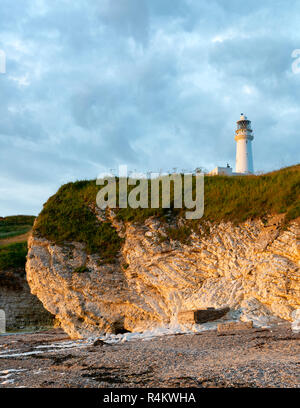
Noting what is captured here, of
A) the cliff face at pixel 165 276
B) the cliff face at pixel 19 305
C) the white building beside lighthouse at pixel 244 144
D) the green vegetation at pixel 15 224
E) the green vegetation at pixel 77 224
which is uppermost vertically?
the white building beside lighthouse at pixel 244 144

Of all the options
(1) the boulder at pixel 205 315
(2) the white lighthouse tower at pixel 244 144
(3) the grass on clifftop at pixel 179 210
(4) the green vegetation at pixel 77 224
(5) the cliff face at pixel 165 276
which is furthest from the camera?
(2) the white lighthouse tower at pixel 244 144

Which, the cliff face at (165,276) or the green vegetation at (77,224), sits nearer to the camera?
the cliff face at (165,276)

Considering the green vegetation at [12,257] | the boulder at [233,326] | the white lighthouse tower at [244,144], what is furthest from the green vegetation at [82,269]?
the white lighthouse tower at [244,144]

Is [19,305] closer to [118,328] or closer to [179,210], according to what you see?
[118,328]

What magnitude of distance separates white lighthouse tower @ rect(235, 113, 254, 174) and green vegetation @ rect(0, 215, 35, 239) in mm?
30857

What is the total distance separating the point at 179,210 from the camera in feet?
58.0

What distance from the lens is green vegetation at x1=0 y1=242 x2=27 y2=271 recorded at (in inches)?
1205

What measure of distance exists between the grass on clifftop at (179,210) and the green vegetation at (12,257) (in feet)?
41.1

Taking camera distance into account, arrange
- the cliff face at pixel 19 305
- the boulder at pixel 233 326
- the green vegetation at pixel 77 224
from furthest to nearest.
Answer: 1. the cliff face at pixel 19 305
2. the green vegetation at pixel 77 224
3. the boulder at pixel 233 326

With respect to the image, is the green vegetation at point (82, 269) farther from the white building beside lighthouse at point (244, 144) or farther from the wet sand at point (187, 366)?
the white building beside lighthouse at point (244, 144)

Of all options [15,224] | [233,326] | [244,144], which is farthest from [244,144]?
[15,224]

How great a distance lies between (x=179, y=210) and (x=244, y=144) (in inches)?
1137

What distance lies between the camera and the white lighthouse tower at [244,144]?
4347 cm
